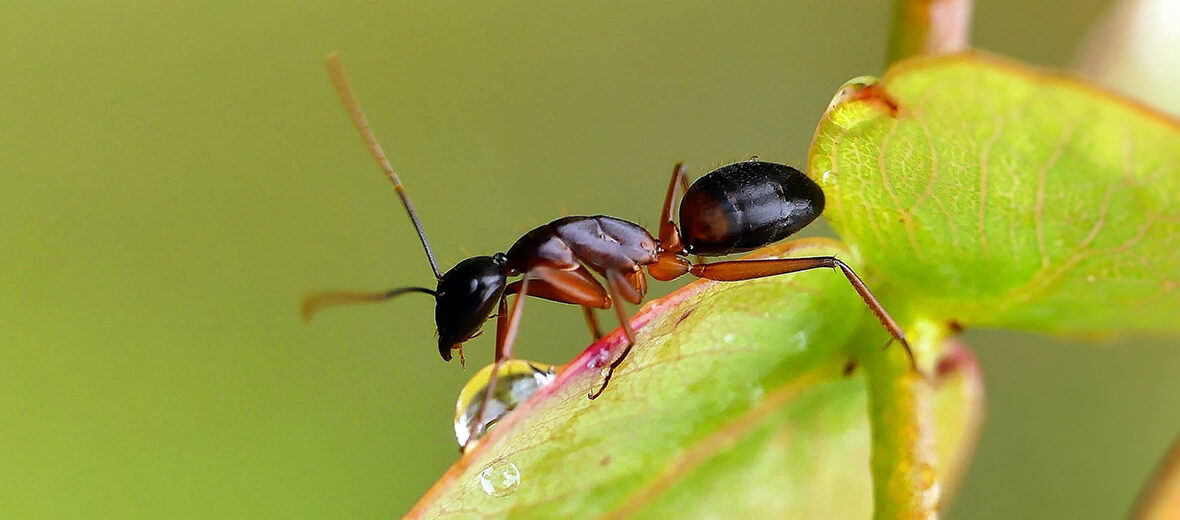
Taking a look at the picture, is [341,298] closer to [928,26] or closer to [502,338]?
[502,338]

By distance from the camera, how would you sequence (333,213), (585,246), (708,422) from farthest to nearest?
(333,213)
(585,246)
(708,422)

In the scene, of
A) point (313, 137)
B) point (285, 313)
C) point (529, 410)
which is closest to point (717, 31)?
point (313, 137)

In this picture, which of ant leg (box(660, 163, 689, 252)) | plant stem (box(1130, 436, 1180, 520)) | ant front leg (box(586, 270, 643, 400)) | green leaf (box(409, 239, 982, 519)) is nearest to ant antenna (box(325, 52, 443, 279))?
ant front leg (box(586, 270, 643, 400))

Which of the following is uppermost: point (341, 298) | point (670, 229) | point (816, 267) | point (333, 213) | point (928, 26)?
point (928, 26)

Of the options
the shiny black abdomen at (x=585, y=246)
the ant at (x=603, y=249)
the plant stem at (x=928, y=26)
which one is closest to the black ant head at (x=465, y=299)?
the ant at (x=603, y=249)

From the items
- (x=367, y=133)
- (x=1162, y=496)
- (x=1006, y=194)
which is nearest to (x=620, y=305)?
(x=1006, y=194)

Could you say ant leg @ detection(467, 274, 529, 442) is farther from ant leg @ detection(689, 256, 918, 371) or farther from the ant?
ant leg @ detection(689, 256, 918, 371)

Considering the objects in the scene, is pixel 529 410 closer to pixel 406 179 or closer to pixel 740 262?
pixel 740 262
